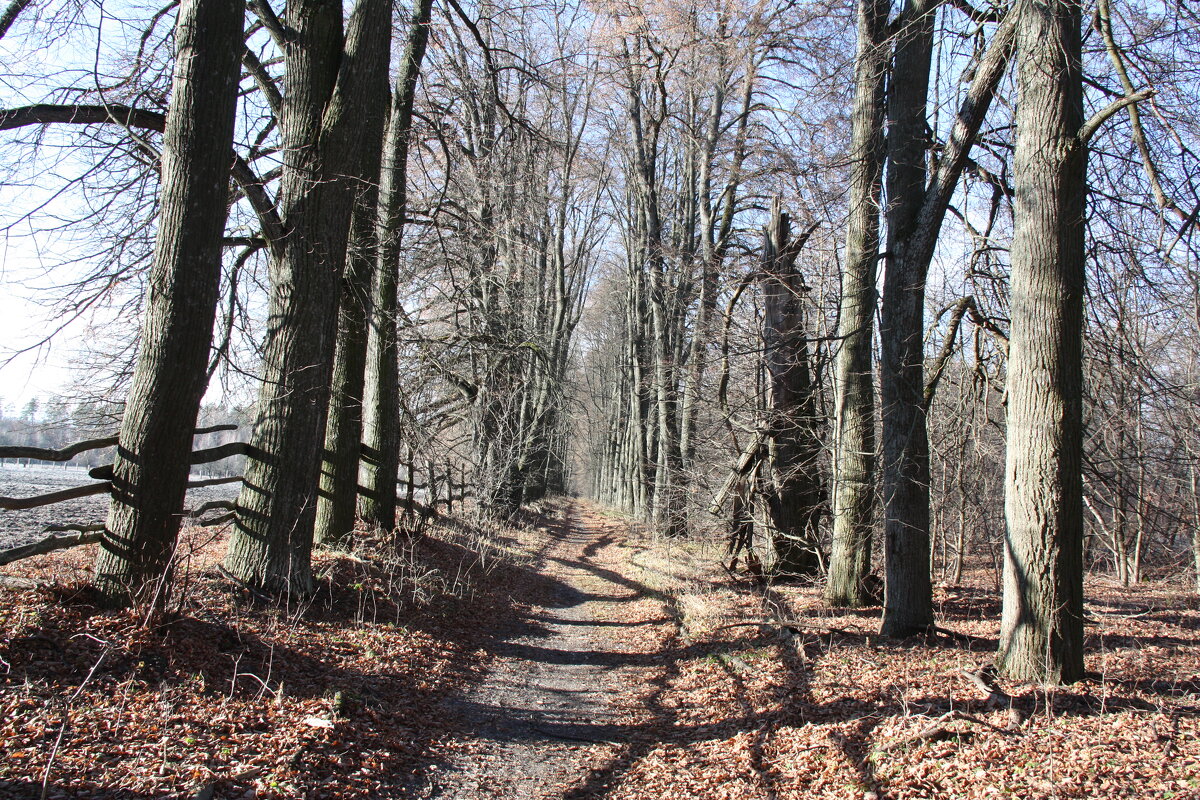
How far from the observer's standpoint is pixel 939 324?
322 inches

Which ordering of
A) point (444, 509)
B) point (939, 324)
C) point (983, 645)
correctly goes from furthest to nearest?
point (444, 509), point (939, 324), point (983, 645)

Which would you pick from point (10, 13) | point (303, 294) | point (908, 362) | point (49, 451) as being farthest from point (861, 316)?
point (10, 13)

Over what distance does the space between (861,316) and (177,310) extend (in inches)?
282

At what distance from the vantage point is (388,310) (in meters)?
9.83

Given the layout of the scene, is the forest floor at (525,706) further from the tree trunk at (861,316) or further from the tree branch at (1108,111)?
the tree branch at (1108,111)

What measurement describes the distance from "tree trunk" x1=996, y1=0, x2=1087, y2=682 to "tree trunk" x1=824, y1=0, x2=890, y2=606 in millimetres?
2737

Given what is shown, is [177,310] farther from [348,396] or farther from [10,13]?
[348,396]

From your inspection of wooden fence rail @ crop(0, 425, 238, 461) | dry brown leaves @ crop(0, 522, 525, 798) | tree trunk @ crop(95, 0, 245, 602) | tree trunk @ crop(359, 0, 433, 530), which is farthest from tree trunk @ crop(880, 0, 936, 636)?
wooden fence rail @ crop(0, 425, 238, 461)

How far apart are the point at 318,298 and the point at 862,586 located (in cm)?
717

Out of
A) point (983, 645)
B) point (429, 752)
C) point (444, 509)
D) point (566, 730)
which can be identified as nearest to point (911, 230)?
point (983, 645)

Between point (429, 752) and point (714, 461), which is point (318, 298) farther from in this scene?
point (714, 461)

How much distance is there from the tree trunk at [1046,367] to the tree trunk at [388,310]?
724 cm

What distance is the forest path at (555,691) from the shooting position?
4.39 m

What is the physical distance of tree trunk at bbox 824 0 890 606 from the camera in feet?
27.0
